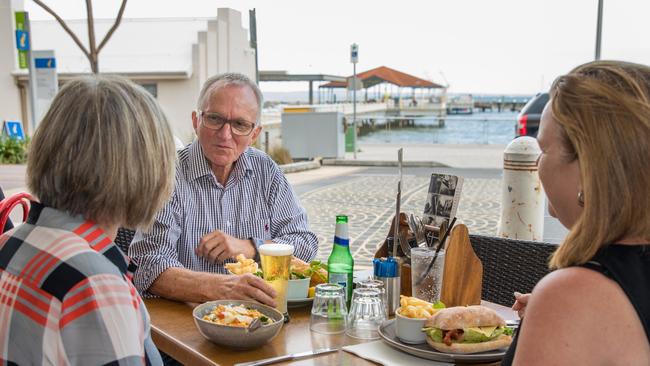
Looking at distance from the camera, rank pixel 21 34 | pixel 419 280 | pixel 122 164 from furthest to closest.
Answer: pixel 21 34, pixel 419 280, pixel 122 164

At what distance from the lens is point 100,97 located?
1.32 metres

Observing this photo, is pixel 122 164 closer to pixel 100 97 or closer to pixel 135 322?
pixel 100 97

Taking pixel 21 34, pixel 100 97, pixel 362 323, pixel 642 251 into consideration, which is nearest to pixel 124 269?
pixel 100 97

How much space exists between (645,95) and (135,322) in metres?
1.05

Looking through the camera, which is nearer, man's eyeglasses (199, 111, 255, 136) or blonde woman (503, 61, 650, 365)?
blonde woman (503, 61, 650, 365)

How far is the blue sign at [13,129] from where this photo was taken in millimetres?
15188

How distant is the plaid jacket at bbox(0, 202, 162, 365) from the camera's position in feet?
3.78

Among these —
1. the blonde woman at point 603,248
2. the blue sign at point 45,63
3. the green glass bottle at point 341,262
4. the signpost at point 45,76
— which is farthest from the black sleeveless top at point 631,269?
the blue sign at point 45,63

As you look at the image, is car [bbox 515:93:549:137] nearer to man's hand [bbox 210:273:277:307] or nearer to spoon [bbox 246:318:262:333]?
man's hand [bbox 210:273:277:307]

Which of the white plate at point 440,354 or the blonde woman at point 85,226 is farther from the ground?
the blonde woman at point 85,226

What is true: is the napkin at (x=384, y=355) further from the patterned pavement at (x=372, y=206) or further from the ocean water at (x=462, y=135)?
the ocean water at (x=462, y=135)

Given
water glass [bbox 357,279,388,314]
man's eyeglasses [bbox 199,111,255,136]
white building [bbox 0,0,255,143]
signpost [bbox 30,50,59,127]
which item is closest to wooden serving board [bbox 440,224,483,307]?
water glass [bbox 357,279,388,314]

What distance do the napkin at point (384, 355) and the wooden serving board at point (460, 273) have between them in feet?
1.23

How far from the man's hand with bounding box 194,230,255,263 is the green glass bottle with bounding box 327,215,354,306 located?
1.82 ft
